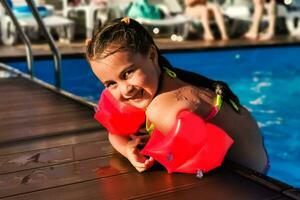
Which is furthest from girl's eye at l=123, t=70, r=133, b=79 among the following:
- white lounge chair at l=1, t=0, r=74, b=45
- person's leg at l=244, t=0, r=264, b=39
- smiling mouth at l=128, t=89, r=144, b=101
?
person's leg at l=244, t=0, r=264, b=39

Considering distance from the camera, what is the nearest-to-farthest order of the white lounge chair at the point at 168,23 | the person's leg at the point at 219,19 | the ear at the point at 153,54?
the ear at the point at 153,54 < the white lounge chair at the point at 168,23 < the person's leg at the point at 219,19

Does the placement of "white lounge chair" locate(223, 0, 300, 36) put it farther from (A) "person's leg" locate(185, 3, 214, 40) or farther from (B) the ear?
(B) the ear

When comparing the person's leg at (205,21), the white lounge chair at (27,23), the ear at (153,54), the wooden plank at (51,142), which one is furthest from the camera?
the person's leg at (205,21)

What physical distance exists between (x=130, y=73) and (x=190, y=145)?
356mm

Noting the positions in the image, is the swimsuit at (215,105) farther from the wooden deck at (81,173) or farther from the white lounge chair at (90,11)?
the white lounge chair at (90,11)

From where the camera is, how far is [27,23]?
7727mm

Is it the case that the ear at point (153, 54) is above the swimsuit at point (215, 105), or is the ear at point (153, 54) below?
above

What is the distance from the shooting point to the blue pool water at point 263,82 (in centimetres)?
462

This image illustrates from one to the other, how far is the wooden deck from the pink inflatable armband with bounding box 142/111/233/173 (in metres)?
0.06

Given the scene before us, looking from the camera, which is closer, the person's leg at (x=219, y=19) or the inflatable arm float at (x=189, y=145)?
the inflatable arm float at (x=189, y=145)

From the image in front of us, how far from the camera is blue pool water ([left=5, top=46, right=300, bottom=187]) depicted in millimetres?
4617

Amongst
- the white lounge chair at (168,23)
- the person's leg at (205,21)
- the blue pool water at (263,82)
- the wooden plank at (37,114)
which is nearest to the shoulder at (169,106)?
the wooden plank at (37,114)

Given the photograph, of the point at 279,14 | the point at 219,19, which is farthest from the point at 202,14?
the point at 279,14

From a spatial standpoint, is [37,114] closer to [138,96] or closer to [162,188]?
[138,96]
